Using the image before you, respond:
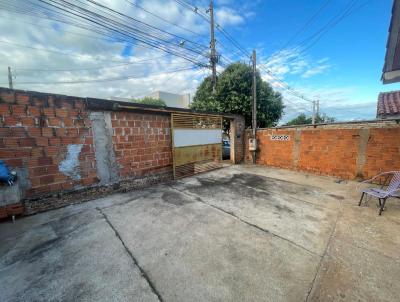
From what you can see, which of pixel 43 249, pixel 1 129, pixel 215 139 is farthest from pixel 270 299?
pixel 215 139

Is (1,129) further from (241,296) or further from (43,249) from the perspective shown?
(241,296)

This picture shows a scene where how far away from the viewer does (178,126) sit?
18.0 feet

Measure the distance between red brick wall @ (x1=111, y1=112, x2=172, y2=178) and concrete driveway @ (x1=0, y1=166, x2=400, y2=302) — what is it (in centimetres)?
108

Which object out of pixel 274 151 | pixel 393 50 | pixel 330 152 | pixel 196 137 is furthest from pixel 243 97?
pixel 393 50

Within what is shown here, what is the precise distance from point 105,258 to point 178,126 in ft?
13.3

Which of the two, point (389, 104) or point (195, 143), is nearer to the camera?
point (195, 143)

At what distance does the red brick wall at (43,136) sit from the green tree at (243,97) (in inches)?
259

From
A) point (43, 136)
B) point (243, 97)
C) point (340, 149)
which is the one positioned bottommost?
point (340, 149)

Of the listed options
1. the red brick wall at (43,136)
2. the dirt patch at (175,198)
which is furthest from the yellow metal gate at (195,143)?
the red brick wall at (43,136)

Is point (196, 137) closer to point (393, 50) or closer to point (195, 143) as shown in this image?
point (195, 143)

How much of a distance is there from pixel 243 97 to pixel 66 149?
24.5ft

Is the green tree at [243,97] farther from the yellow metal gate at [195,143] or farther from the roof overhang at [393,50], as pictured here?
the roof overhang at [393,50]

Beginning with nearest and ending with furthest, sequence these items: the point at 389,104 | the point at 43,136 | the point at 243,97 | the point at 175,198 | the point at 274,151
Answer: the point at 43,136 → the point at 175,198 → the point at 389,104 → the point at 274,151 → the point at 243,97

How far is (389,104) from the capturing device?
21.0 feet
